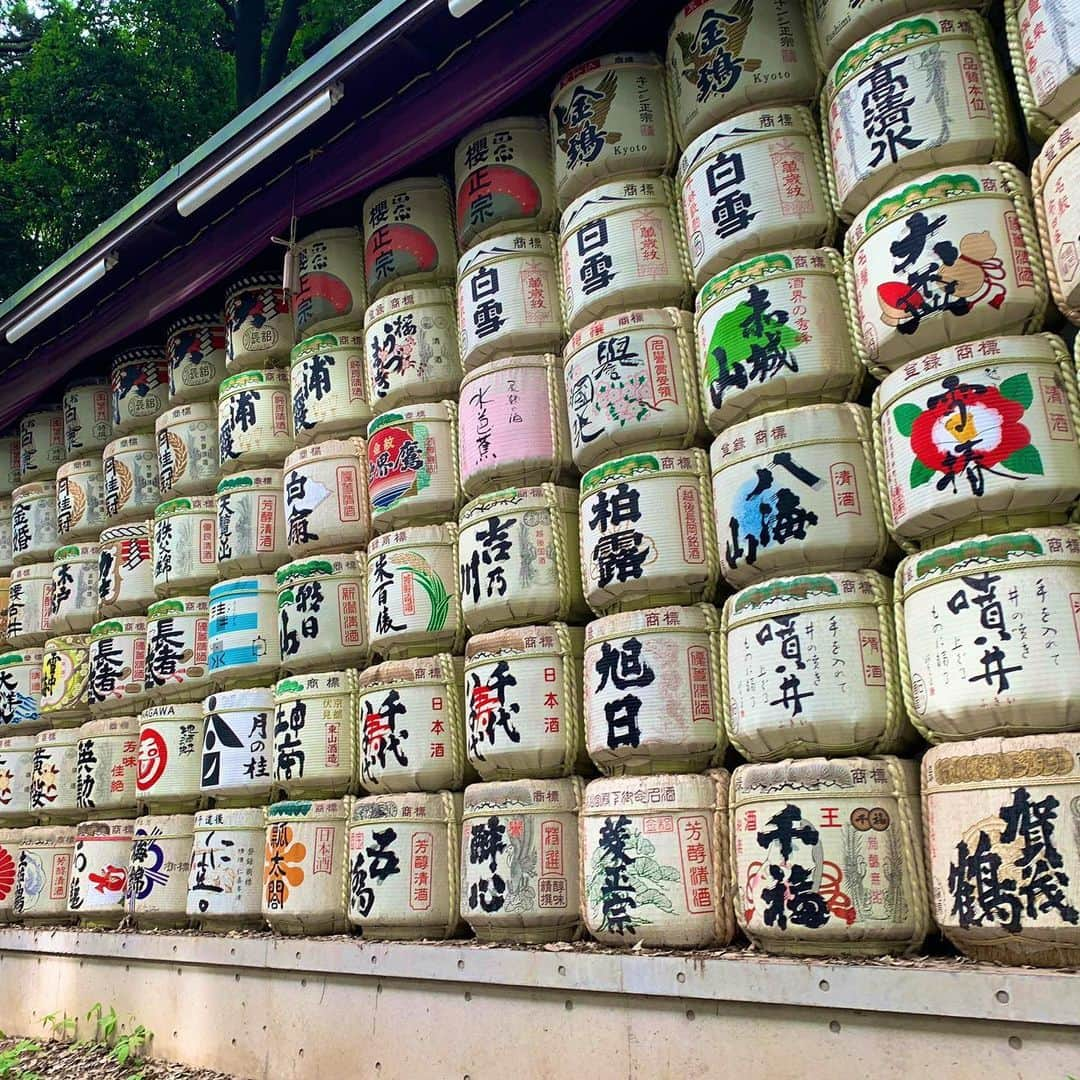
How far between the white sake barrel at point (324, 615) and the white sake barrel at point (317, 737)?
0.11 m

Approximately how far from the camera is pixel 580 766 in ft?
16.3

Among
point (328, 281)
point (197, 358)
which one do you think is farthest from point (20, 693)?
point (328, 281)

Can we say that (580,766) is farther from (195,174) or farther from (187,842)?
(195,174)

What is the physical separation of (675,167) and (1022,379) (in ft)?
7.30

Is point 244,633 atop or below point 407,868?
atop

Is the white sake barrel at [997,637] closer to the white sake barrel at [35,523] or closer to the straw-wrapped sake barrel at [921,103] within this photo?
the straw-wrapped sake barrel at [921,103]

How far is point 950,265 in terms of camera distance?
3.93 meters

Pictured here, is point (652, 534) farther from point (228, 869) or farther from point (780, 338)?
point (228, 869)

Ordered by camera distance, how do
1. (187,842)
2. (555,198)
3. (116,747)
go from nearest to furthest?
(555,198), (187,842), (116,747)

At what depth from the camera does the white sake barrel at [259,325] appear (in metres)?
6.88

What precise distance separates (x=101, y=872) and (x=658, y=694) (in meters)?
4.07

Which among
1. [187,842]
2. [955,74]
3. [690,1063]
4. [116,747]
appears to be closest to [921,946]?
[690,1063]

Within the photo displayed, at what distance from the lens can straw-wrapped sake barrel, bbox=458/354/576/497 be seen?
529cm

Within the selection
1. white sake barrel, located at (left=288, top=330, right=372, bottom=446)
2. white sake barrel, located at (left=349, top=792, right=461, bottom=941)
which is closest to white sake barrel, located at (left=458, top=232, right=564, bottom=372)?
white sake barrel, located at (left=288, top=330, right=372, bottom=446)
